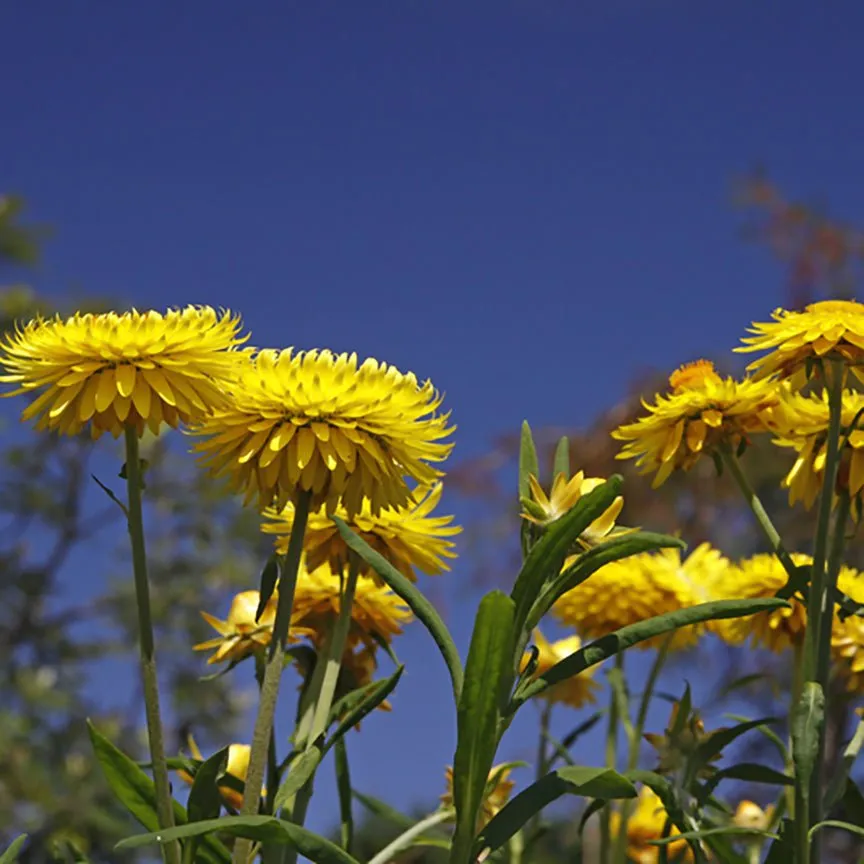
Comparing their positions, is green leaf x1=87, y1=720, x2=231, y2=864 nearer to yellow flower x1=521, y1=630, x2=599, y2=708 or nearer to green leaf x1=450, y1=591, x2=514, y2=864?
green leaf x1=450, y1=591, x2=514, y2=864

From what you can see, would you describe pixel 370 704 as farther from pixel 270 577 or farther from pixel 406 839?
pixel 406 839

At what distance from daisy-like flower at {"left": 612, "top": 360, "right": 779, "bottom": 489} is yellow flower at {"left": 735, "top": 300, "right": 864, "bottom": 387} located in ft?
0.18

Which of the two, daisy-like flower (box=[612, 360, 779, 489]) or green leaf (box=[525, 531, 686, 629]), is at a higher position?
daisy-like flower (box=[612, 360, 779, 489])

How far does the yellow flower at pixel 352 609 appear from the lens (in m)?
1.55

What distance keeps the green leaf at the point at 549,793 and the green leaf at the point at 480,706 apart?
21 mm

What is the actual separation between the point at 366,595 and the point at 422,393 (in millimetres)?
381

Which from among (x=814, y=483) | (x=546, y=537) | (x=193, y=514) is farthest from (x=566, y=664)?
(x=193, y=514)

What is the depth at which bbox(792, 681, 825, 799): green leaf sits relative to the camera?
123 cm

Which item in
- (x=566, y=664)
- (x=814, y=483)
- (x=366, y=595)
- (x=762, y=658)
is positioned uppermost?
(x=762, y=658)

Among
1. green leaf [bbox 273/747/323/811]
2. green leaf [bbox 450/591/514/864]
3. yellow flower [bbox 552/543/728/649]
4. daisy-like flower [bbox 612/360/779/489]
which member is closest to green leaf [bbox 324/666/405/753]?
green leaf [bbox 273/747/323/811]

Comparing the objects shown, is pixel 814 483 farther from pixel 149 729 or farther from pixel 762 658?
pixel 762 658

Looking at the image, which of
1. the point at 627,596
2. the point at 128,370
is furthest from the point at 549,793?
the point at 627,596

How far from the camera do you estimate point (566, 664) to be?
1087 mm

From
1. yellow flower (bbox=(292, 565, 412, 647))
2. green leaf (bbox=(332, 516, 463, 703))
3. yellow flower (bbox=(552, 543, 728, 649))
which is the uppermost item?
yellow flower (bbox=(552, 543, 728, 649))
